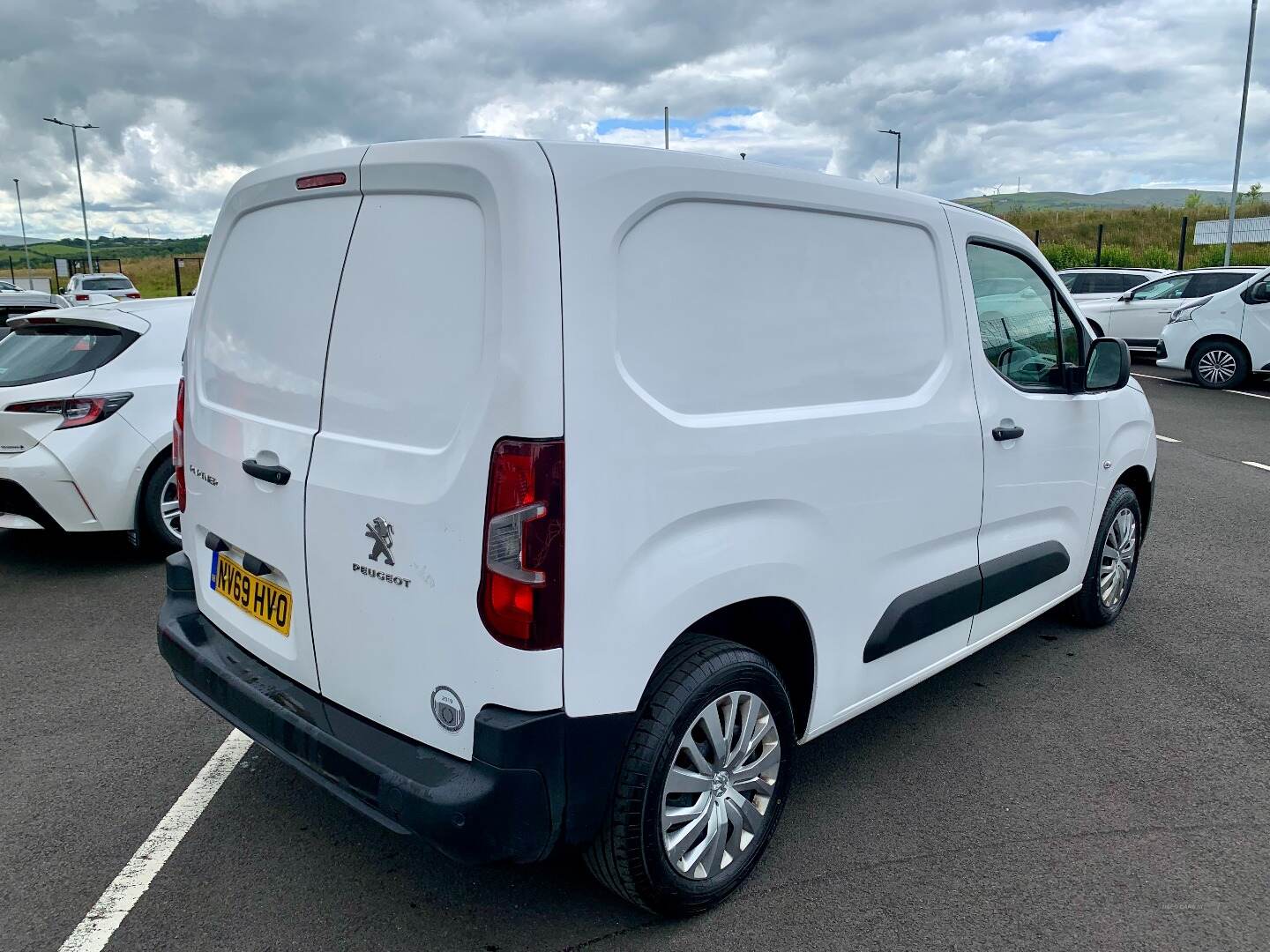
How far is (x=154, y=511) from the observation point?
5.59 meters

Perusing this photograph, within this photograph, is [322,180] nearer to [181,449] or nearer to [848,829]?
[181,449]

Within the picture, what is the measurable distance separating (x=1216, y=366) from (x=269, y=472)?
15.4 meters

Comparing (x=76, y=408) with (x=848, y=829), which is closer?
(x=848, y=829)

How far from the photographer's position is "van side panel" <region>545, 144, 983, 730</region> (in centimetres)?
219

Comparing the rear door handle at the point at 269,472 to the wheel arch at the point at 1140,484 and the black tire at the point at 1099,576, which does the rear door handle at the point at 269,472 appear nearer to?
the black tire at the point at 1099,576

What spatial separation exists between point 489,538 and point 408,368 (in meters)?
0.47

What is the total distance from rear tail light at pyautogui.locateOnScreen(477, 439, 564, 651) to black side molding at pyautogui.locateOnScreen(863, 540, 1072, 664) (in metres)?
1.32

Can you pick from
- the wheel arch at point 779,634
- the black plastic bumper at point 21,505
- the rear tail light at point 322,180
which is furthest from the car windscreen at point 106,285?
the wheel arch at point 779,634

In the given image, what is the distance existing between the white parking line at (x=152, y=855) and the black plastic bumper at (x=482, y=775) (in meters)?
0.65

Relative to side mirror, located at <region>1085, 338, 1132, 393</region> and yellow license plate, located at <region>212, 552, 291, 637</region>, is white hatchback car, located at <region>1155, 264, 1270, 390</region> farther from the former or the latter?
yellow license plate, located at <region>212, 552, 291, 637</region>

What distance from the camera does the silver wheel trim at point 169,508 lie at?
5609 mm

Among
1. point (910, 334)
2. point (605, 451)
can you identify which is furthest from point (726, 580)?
point (910, 334)

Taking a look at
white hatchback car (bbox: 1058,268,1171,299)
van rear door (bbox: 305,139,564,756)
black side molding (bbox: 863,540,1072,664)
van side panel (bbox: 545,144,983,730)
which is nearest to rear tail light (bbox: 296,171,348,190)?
van rear door (bbox: 305,139,564,756)

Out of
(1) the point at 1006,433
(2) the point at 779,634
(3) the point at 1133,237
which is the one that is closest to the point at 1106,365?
(1) the point at 1006,433
